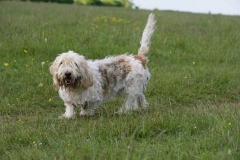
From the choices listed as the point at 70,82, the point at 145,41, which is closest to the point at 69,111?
the point at 70,82

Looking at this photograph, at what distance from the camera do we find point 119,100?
329 inches

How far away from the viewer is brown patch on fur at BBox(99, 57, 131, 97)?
7.24 metres

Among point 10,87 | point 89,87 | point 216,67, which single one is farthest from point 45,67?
point 216,67

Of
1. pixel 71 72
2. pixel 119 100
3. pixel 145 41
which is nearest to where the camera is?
pixel 71 72

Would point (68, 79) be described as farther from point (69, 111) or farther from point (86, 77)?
point (69, 111)

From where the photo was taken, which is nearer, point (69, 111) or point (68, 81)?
point (68, 81)

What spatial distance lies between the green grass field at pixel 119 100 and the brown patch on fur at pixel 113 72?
0.45 metres

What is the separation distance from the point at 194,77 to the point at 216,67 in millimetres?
1254

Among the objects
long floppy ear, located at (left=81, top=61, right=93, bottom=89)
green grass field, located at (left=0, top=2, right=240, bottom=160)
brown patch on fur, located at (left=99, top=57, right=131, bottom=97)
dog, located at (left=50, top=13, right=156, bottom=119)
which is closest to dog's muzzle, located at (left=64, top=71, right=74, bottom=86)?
dog, located at (left=50, top=13, right=156, bottom=119)

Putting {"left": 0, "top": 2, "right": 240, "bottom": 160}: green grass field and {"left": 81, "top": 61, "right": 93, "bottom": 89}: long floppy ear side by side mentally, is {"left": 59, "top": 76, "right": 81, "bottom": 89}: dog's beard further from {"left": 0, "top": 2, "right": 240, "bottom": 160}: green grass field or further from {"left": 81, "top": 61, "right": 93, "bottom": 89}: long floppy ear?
{"left": 0, "top": 2, "right": 240, "bottom": 160}: green grass field

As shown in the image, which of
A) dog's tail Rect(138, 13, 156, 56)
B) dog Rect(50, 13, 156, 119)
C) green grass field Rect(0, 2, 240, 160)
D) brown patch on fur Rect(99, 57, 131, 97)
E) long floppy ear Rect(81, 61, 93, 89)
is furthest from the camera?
dog's tail Rect(138, 13, 156, 56)

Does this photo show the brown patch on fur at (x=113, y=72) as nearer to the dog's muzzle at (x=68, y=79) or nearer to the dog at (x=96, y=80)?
the dog at (x=96, y=80)

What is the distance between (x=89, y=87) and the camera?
696cm

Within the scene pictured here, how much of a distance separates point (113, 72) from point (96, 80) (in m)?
0.38
